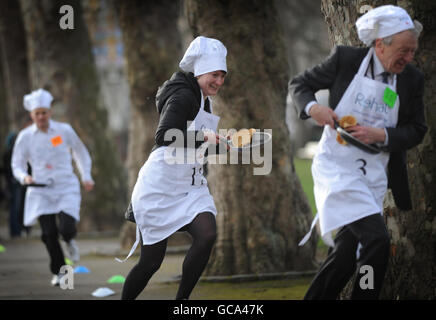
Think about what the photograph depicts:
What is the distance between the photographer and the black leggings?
6105 millimetres

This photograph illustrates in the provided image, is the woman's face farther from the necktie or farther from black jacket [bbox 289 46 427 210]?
the necktie

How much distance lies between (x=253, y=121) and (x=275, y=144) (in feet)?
1.17

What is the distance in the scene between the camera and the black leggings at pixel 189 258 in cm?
611

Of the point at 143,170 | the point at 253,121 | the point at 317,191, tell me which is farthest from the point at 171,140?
the point at 253,121

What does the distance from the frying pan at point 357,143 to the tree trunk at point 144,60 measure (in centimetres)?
822

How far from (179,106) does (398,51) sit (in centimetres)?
151

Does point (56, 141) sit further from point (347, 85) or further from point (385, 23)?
point (385, 23)

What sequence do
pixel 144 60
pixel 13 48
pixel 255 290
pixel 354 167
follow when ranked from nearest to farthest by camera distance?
1. pixel 354 167
2. pixel 255 290
3. pixel 144 60
4. pixel 13 48

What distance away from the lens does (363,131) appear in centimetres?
549

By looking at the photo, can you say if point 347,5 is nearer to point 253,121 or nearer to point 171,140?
point 171,140

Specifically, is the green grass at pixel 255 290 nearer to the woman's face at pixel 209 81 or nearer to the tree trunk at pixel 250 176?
the tree trunk at pixel 250 176

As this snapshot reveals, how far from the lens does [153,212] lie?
626 cm

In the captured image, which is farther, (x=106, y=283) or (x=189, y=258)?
(x=106, y=283)

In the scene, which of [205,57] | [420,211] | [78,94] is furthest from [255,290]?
[78,94]
